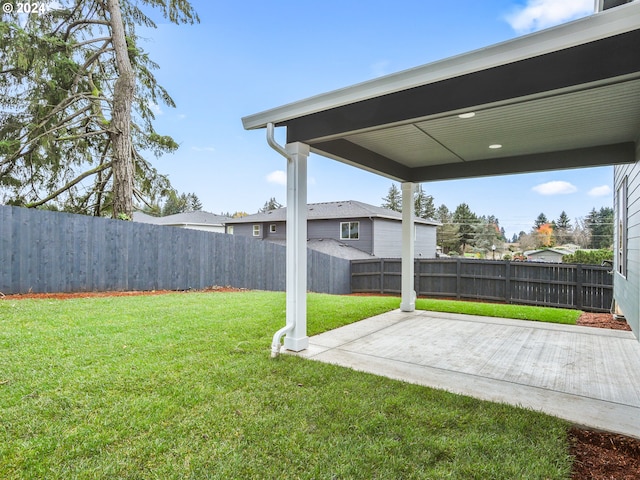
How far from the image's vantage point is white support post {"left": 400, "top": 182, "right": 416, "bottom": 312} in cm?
703

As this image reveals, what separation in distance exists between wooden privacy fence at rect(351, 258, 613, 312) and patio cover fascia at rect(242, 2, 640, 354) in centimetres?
453

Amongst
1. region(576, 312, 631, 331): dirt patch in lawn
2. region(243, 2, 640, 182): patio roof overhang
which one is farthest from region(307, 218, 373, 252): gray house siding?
region(576, 312, 631, 331): dirt patch in lawn

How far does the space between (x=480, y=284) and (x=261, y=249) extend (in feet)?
22.6

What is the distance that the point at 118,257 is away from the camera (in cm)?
841

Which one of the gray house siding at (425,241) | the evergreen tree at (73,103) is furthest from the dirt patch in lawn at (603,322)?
the gray house siding at (425,241)

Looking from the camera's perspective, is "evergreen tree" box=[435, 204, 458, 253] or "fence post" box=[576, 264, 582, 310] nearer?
"fence post" box=[576, 264, 582, 310]

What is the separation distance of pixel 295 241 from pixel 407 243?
348 centimetres

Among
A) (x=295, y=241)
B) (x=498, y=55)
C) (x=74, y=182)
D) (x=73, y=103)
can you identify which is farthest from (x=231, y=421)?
(x=73, y=103)

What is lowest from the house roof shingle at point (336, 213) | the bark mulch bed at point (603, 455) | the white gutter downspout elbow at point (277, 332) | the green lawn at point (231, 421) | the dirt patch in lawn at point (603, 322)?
the dirt patch in lawn at point (603, 322)

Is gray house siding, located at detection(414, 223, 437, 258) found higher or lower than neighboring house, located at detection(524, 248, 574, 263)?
higher

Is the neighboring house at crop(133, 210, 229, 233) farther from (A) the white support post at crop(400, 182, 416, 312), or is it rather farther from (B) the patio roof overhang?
(B) the patio roof overhang

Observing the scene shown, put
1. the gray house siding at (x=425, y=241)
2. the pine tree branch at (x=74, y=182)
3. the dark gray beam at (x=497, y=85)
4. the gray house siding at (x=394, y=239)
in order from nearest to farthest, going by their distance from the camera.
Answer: the dark gray beam at (x=497, y=85)
the pine tree branch at (x=74, y=182)
the gray house siding at (x=394, y=239)
the gray house siding at (x=425, y=241)

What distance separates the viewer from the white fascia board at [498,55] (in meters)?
2.20

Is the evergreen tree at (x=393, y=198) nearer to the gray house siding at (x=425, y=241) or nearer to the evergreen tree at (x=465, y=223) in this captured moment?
the evergreen tree at (x=465, y=223)
